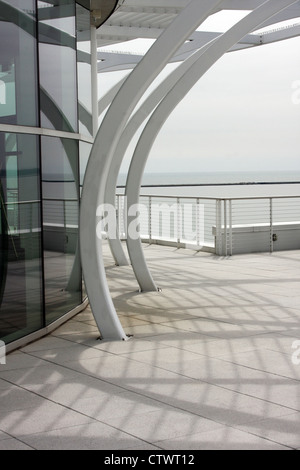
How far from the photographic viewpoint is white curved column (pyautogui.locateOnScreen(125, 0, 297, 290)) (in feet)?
34.0

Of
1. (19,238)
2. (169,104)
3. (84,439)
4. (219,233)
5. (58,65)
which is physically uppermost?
(58,65)

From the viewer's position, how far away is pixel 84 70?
988 centimetres

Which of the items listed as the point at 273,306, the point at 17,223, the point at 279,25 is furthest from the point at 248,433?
the point at 279,25

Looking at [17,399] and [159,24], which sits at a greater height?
[159,24]

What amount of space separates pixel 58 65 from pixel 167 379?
12.7 ft

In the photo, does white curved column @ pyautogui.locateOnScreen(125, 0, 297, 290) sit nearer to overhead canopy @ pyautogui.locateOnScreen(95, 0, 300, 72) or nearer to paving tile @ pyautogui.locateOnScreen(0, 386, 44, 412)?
overhead canopy @ pyautogui.locateOnScreen(95, 0, 300, 72)

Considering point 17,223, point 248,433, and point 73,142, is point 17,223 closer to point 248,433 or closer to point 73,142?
point 73,142

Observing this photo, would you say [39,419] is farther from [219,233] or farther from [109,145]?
[219,233]

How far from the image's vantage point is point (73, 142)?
9.18 m

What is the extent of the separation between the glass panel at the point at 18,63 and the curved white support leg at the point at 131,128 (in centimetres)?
354

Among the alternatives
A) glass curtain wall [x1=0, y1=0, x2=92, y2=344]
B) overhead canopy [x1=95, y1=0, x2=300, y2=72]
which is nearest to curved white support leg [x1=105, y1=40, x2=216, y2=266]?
overhead canopy [x1=95, y1=0, x2=300, y2=72]

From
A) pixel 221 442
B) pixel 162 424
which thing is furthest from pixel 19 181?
pixel 221 442

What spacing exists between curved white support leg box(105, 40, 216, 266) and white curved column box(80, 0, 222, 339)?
3539mm

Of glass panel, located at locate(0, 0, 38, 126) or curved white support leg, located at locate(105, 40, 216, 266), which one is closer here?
glass panel, located at locate(0, 0, 38, 126)
